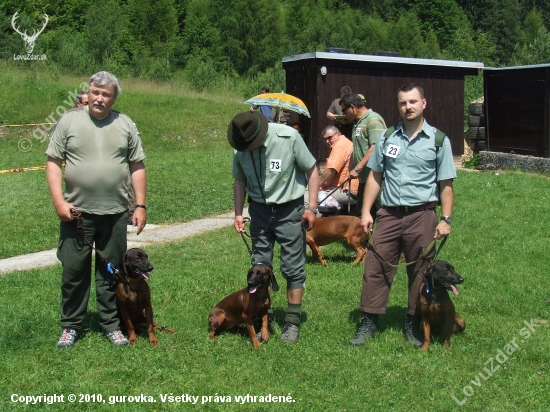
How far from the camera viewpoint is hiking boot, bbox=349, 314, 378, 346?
224 inches

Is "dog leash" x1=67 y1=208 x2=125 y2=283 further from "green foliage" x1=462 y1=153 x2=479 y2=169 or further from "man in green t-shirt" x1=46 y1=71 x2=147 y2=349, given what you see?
"green foliage" x1=462 y1=153 x2=479 y2=169

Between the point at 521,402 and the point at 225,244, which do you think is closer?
the point at 521,402

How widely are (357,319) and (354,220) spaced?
260 centimetres

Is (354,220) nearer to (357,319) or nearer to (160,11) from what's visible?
(357,319)

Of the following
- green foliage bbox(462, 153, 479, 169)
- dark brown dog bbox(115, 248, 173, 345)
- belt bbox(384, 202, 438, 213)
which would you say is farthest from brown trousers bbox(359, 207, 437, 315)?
green foliage bbox(462, 153, 479, 169)

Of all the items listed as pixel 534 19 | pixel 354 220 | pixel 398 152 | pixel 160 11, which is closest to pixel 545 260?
pixel 354 220

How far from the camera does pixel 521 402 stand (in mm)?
4586

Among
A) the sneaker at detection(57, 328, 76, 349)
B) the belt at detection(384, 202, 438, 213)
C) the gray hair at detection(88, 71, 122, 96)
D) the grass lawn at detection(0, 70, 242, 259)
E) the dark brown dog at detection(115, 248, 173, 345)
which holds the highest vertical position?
the gray hair at detection(88, 71, 122, 96)

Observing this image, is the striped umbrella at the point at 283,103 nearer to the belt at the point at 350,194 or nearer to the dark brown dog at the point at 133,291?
the belt at the point at 350,194

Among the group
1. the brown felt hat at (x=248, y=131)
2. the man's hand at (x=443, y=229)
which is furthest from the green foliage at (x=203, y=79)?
the man's hand at (x=443, y=229)

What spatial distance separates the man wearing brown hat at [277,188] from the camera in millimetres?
5480

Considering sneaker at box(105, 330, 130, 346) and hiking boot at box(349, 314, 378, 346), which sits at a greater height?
sneaker at box(105, 330, 130, 346)

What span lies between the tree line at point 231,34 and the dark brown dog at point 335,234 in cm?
2419

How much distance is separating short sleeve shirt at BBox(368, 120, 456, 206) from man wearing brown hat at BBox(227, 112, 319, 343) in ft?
2.12
